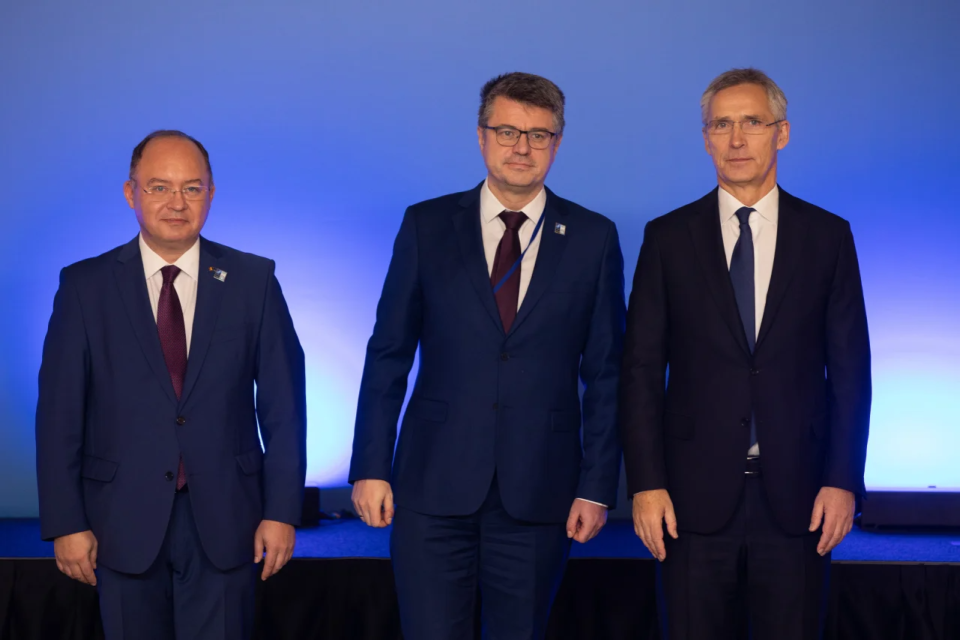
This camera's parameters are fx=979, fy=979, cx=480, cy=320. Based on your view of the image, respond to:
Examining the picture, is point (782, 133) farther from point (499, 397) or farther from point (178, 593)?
point (178, 593)

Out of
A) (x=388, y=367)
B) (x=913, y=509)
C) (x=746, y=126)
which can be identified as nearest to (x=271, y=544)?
(x=388, y=367)

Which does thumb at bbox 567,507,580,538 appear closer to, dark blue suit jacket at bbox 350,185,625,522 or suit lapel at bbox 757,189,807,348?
dark blue suit jacket at bbox 350,185,625,522

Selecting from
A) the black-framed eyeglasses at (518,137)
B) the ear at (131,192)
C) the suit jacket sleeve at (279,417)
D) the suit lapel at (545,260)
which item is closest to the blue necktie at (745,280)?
the suit lapel at (545,260)

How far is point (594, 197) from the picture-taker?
171 inches

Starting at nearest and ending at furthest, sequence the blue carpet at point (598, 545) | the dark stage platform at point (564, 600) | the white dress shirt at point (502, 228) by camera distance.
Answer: the white dress shirt at point (502, 228) < the dark stage platform at point (564, 600) < the blue carpet at point (598, 545)

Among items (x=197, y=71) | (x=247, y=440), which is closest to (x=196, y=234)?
(x=247, y=440)

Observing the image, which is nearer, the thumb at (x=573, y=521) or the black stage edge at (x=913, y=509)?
the thumb at (x=573, y=521)

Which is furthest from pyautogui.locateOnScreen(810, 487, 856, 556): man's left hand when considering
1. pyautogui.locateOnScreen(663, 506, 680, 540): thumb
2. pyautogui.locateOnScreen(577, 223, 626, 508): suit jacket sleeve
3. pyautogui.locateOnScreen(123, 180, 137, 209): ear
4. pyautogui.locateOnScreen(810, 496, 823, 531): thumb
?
pyautogui.locateOnScreen(123, 180, 137, 209): ear

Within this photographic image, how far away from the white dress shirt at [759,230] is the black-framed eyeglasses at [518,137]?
0.45 metres

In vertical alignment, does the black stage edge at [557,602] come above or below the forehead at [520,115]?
below

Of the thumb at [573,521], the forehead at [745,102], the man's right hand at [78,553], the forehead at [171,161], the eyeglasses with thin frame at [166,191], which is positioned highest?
the forehead at [745,102]

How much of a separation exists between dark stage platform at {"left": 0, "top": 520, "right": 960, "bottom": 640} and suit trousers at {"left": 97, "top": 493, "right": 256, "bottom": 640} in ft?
3.82

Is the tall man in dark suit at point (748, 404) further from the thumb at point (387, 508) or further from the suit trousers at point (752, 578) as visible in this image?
the thumb at point (387, 508)

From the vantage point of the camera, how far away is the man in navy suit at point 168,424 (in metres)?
2.20
